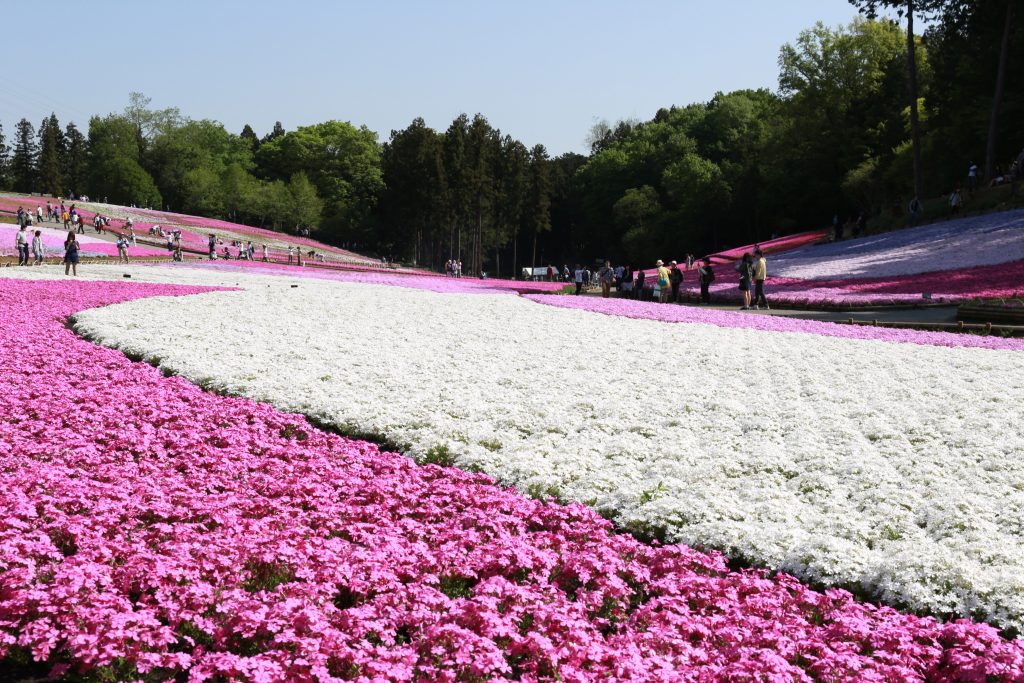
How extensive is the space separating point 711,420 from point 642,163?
113105 mm

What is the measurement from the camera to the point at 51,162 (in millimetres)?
141375

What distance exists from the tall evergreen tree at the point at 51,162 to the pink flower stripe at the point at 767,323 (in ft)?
418

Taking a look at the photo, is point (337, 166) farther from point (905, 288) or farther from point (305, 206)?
point (905, 288)

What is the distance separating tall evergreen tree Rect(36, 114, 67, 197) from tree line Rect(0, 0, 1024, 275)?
0.43 meters

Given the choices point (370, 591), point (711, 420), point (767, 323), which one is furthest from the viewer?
point (767, 323)

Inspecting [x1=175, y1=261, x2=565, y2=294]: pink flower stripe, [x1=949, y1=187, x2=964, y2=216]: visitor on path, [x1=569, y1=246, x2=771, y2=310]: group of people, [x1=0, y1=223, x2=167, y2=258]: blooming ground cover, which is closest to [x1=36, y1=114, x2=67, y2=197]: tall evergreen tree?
[x1=0, y1=223, x2=167, y2=258]: blooming ground cover

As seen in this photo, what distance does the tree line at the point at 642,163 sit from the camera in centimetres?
6200

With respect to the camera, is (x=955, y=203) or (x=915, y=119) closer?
(x=955, y=203)

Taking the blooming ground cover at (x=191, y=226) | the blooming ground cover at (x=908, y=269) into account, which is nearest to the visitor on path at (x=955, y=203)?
the blooming ground cover at (x=908, y=269)

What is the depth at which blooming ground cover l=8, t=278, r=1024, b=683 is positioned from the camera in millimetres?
5348

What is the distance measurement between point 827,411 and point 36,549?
10.9 meters

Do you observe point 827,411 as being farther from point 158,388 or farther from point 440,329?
point 440,329

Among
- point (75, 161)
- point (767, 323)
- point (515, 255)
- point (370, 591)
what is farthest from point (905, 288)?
point (75, 161)

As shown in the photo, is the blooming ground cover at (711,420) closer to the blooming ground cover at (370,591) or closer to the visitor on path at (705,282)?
the blooming ground cover at (370,591)
